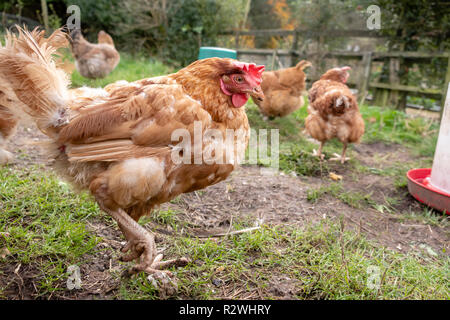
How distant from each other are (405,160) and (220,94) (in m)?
4.50

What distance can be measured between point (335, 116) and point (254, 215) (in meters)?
2.58

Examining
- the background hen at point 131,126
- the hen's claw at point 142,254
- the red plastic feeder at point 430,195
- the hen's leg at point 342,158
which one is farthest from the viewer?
the hen's leg at point 342,158

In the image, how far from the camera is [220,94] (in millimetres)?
2078

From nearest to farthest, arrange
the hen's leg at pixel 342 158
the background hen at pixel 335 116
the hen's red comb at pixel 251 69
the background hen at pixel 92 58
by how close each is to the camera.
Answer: the hen's red comb at pixel 251 69 → the background hen at pixel 335 116 → the hen's leg at pixel 342 158 → the background hen at pixel 92 58

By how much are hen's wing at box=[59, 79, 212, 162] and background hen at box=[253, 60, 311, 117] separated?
461 centimetres

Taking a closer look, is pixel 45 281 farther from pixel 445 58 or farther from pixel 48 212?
pixel 445 58

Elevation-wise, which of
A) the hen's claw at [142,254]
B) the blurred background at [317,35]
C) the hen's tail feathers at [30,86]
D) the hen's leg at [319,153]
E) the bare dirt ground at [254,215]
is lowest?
the bare dirt ground at [254,215]

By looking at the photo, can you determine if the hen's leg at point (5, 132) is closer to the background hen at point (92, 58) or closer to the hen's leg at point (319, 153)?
the hen's leg at point (319, 153)

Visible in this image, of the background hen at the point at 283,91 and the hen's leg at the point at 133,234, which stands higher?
the background hen at the point at 283,91

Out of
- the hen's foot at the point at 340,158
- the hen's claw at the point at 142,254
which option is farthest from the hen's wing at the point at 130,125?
the hen's foot at the point at 340,158

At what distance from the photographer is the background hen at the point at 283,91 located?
20.8ft

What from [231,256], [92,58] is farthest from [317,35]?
[231,256]

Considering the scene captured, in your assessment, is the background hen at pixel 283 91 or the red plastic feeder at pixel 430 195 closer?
the red plastic feeder at pixel 430 195

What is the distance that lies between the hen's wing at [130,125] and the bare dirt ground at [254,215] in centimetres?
58
